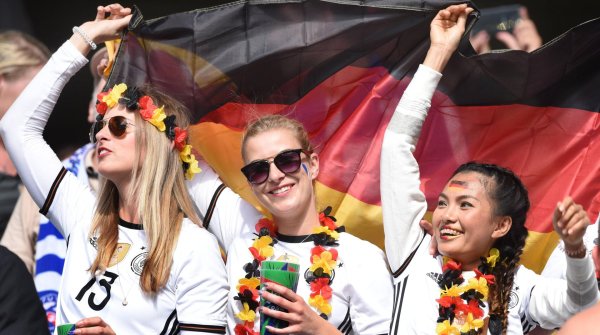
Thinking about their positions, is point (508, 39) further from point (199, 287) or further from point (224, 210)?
point (199, 287)

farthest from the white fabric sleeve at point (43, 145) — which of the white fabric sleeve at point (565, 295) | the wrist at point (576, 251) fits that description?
the wrist at point (576, 251)

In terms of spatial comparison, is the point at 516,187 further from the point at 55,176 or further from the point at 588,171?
the point at 55,176

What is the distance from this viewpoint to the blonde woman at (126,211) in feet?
16.3

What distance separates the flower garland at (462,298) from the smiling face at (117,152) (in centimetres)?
155

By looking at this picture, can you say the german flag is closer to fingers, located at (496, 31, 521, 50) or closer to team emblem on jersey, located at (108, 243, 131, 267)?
team emblem on jersey, located at (108, 243, 131, 267)

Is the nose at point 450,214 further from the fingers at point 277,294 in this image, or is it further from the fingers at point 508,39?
the fingers at point 508,39

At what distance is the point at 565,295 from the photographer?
4.70 metres

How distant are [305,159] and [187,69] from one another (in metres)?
0.83

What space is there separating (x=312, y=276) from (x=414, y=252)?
18.4 inches

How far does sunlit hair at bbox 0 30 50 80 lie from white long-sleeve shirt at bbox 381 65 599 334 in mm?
2632

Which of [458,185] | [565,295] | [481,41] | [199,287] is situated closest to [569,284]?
[565,295]

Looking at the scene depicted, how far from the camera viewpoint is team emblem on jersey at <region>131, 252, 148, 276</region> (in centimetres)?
504

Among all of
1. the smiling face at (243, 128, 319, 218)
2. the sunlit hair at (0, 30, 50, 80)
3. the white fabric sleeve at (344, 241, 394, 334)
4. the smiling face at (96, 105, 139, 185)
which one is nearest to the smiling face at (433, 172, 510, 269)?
the white fabric sleeve at (344, 241, 394, 334)

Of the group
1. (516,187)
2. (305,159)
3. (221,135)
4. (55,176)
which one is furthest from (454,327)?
(55,176)
